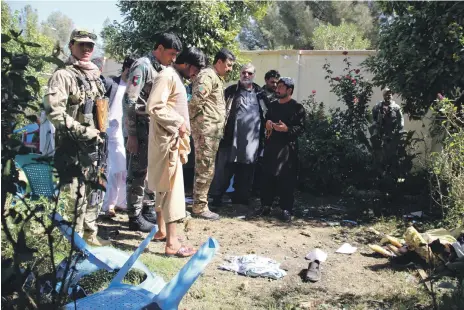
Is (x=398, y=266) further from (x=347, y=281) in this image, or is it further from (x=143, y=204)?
(x=143, y=204)

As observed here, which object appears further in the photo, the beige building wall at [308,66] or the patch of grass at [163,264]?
the beige building wall at [308,66]

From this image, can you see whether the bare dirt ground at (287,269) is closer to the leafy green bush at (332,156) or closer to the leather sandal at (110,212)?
the leather sandal at (110,212)

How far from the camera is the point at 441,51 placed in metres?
5.99

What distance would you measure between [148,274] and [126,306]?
0.66m

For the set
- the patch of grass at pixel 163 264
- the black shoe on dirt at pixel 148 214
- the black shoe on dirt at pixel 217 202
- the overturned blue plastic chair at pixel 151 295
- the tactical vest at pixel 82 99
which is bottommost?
the black shoe on dirt at pixel 217 202

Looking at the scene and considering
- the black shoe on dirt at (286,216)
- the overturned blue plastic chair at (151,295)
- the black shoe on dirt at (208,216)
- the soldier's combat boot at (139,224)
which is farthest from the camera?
the black shoe on dirt at (286,216)

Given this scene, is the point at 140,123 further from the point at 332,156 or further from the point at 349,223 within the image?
the point at 332,156

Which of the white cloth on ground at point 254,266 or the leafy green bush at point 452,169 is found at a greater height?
the leafy green bush at point 452,169

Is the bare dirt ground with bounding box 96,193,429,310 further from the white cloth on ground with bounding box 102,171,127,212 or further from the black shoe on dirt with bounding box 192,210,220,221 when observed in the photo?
the white cloth on ground with bounding box 102,171,127,212

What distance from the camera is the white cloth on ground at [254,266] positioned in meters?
4.05

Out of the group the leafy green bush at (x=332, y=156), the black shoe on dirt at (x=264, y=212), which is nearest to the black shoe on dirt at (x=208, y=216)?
the black shoe on dirt at (x=264, y=212)

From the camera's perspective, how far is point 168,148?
418 cm

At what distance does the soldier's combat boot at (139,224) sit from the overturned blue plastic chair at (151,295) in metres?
2.20

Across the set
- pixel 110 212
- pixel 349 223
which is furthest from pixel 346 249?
pixel 110 212
